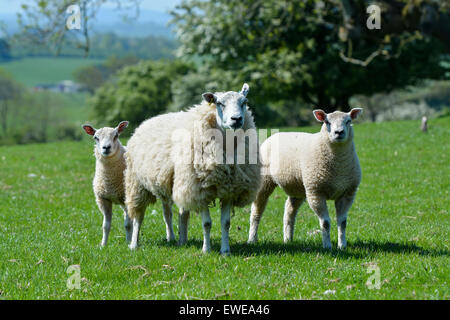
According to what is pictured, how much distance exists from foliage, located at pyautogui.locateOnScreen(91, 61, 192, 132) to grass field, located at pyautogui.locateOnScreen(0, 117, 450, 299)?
128 feet

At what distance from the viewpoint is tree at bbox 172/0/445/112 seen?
26766mm

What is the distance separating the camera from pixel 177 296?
5.56 metres

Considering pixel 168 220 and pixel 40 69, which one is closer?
pixel 168 220

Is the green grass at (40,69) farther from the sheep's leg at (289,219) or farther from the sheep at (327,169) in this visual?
the sheep at (327,169)

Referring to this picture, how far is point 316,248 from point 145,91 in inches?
1874

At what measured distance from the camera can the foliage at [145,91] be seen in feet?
172

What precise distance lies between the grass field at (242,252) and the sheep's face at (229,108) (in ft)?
5.50

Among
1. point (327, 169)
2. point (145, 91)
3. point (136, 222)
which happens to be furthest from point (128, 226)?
point (145, 91)

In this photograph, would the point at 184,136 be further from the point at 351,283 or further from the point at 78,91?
the point at 78,91

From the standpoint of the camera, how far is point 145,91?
53625mm

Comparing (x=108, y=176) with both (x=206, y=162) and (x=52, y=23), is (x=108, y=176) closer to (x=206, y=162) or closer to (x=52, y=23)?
(x=206, y=162)

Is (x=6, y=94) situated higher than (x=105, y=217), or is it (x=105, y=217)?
(x=105, y=217)

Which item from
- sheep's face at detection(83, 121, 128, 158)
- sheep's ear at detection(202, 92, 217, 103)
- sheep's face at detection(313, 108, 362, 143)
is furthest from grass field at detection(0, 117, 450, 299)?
sheep's ear at detection(202, 92, 217, 103)

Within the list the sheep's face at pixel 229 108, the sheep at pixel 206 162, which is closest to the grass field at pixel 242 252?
the sheep at pixel 206 162
